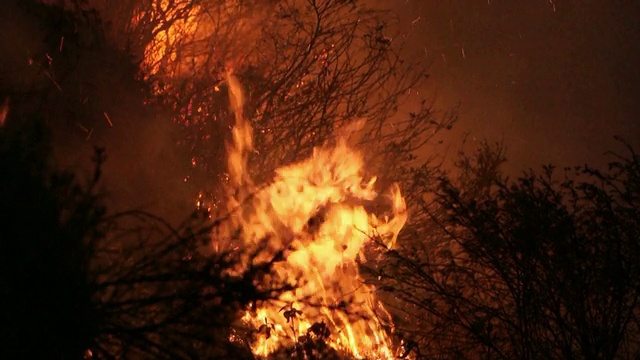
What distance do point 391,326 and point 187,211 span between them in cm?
291

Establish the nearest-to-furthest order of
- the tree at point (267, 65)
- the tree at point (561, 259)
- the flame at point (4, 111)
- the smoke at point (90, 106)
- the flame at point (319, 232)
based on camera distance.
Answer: the flame at point (4, 111) → the tree at point (561, 259) → the flame at point (319, 232) → the smoke at point (90, 106) → the tree at point (267, 65)

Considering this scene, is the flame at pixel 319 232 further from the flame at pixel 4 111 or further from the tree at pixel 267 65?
the flame at pixel 4 111

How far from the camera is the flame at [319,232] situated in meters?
7.55

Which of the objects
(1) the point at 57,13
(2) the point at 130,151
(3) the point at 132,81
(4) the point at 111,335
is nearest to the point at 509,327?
(4) the point at 111,335

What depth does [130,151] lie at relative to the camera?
30.1 feet

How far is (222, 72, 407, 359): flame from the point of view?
24.8ft

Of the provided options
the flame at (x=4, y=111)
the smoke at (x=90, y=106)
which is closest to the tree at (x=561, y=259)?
the smoke at (x=90, y=106)

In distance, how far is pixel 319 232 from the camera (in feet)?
27.2

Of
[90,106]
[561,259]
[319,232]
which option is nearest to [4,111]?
[90,106]

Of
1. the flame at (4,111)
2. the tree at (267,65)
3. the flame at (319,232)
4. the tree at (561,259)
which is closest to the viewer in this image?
the flame at (4,111)

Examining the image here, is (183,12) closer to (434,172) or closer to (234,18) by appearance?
(234,18)

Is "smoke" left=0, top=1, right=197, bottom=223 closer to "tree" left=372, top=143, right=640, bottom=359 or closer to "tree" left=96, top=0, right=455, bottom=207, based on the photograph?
"tree" left=96, top=0, right=455, bottom=207

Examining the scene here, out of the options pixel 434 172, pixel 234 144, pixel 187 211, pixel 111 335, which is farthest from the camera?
pixel 434 172

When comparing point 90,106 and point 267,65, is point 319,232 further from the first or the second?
point 267,65
